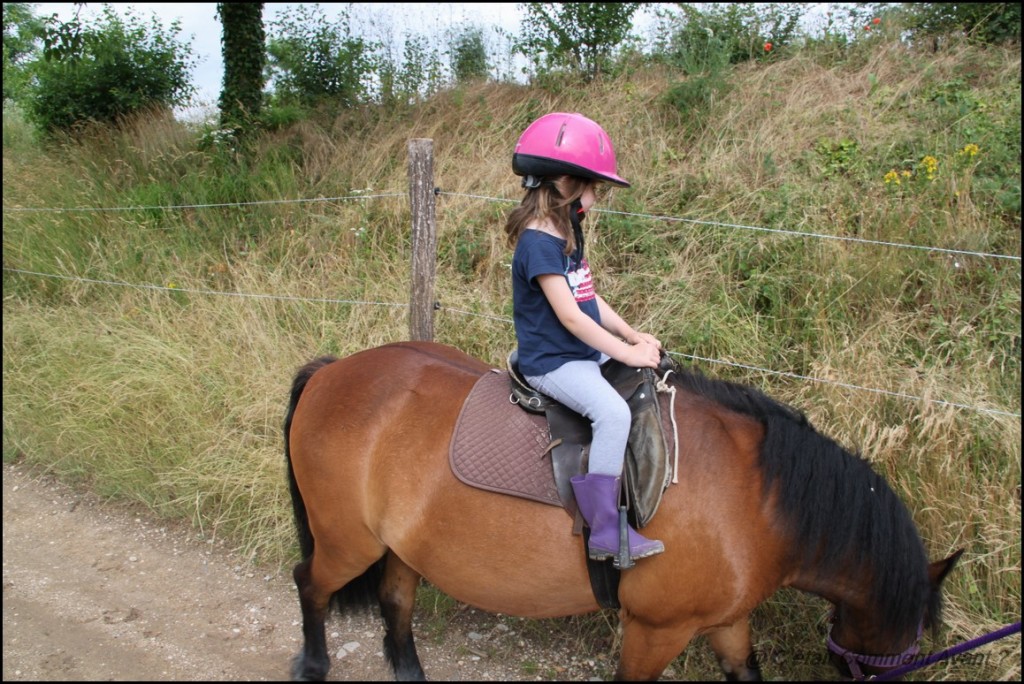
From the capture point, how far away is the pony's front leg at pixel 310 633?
10.5 feet

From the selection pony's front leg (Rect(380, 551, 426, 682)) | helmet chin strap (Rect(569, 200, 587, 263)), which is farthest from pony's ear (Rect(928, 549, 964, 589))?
pony's front leg (Rect(380, 551, 426, 682))

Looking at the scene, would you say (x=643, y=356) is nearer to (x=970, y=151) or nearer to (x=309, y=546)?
(x=309, y=546)

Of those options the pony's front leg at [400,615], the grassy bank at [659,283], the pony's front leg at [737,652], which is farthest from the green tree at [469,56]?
the pony's front leg at [737,652]

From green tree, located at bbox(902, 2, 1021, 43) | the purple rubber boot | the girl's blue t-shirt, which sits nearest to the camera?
the purple rubber boot

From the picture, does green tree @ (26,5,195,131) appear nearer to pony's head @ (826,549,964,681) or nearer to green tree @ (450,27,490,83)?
green tree @ (450,27,490,83)

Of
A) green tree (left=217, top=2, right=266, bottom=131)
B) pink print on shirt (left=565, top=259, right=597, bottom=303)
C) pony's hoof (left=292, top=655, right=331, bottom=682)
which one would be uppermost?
green tree (left=217, top=2, right=266, bottom=131)

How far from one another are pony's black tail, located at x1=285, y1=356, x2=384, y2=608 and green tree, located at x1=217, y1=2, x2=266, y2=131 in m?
5.93

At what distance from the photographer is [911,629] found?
2469 mm

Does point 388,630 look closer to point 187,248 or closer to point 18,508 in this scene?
point 18,508

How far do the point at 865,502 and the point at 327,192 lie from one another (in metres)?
5.99

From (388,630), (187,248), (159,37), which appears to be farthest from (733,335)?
(159,37)

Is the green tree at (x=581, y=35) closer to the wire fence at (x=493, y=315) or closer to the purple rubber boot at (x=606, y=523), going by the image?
the wire fence at (x=493, y=315)

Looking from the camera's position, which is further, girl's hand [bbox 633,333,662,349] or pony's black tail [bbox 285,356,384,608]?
pony's black tail [bbox 285,356,384,608]

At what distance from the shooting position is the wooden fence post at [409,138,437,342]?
4074 millimetres
